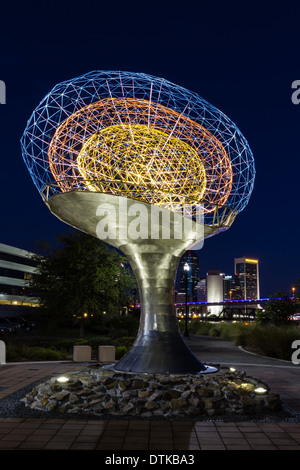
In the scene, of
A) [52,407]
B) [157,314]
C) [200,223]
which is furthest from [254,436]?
[200,223]

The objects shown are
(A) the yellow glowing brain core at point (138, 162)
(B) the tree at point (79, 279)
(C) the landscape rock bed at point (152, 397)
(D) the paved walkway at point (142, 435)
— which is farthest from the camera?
(B) the tree at point (79, 279)

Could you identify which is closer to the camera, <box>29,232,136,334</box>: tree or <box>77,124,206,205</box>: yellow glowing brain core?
<box>77,124,206,205</box>: yellow glowing brain core

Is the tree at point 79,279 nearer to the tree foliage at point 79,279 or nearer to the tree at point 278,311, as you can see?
the tree foliage at point 79,279

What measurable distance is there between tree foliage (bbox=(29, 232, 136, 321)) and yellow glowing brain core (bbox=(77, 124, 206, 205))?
16777mm

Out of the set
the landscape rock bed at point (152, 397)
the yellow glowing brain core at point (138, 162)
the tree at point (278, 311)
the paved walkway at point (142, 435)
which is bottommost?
the paved walkway at point (142, 435)

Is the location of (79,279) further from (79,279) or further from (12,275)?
(12,275)

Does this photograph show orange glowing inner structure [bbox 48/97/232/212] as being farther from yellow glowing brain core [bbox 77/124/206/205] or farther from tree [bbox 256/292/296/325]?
tree [bbox 256/292/296/325]

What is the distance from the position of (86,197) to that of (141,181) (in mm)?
1199

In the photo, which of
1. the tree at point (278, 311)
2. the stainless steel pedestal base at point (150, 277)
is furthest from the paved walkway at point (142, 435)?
the tree at point (278, 311)

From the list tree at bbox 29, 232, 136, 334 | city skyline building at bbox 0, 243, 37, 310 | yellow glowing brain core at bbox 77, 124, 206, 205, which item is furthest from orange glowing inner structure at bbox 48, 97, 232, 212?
city skyline building at bbox 0, 243, 37, 310

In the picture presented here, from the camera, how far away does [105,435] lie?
6.10m

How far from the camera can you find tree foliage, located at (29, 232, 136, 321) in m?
25.8

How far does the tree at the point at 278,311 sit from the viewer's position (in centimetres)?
2969

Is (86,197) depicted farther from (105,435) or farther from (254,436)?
(254,436)
